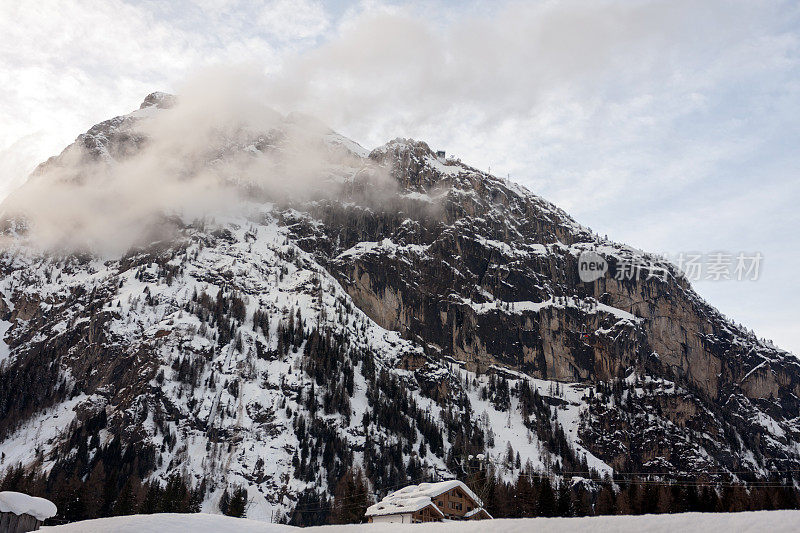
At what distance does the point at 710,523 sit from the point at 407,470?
595 feet

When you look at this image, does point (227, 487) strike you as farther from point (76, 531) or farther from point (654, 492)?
point (76, 531)

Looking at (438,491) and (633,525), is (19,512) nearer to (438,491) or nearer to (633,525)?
(633,525)

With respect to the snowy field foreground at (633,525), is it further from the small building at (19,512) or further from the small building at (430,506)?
the small building at (430,506)

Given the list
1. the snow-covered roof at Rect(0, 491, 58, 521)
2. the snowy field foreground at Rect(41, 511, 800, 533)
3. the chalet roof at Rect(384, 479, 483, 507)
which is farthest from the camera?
the chalet roof at Rect(384, 479, 483, 507)

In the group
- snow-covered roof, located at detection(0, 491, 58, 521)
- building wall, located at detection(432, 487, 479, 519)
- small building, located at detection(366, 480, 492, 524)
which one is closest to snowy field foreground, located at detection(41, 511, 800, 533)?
snow-covered roof, located at detection(0, 491, 58, 521)

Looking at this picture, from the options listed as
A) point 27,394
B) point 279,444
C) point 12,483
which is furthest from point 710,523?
point 27,394

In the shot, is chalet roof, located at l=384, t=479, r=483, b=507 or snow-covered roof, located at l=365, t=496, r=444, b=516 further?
chalet roof, located at l=384, t=479, r=483, b=507

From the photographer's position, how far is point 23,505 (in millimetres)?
23859

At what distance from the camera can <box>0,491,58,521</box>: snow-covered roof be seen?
23453 millimetres

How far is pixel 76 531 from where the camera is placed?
2106 centimetres

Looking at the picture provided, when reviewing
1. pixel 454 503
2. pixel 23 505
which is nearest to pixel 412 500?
pixel 454 503

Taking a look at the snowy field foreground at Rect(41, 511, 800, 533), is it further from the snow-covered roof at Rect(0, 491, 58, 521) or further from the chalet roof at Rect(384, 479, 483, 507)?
the chalet roof at Rect(384, 479, 483, 507)

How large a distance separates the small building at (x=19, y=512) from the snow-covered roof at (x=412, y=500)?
1695 inches

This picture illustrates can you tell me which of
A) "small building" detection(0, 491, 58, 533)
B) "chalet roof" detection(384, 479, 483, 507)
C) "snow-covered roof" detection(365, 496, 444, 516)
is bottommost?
"small building" detection(0, 491, 58, 533)
